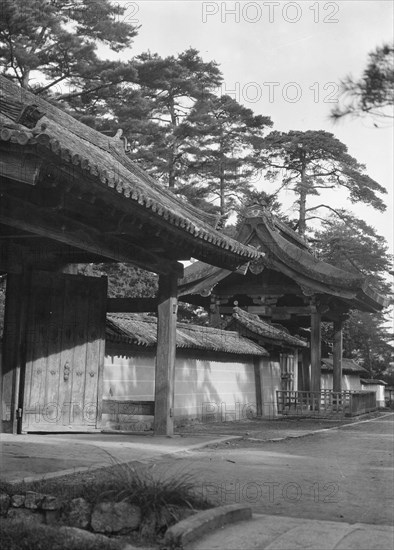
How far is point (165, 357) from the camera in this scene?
1276 centimetres

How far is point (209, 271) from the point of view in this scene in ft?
69.2

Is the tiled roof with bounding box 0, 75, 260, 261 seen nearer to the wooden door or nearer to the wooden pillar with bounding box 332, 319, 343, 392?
the wooden door

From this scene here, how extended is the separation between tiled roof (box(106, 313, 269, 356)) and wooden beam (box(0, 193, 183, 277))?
241 centimetres

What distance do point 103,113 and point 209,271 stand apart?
872 cm

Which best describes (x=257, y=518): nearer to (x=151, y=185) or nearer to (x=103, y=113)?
(x=151, y=185)

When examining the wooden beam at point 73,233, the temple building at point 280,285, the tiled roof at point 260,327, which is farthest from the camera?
the tiled roof at point 260,327

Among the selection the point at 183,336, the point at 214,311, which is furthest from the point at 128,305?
the point at 214,311

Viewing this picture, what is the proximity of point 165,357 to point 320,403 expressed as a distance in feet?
31.9

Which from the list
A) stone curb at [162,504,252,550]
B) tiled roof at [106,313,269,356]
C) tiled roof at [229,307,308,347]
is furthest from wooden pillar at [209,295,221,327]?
stone curb at [162,504,252,550]

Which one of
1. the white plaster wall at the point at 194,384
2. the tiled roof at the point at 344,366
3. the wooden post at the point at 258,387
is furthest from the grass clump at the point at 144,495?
the tiled roof at the point at 344,366

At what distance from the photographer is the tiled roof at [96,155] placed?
7535 millimetres

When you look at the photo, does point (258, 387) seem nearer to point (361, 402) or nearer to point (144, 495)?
point (361, 402)

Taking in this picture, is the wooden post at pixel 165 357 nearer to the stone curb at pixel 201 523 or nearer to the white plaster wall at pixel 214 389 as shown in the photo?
the white plaster wall at pixel 214 389

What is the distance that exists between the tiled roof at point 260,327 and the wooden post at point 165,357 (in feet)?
29.5
